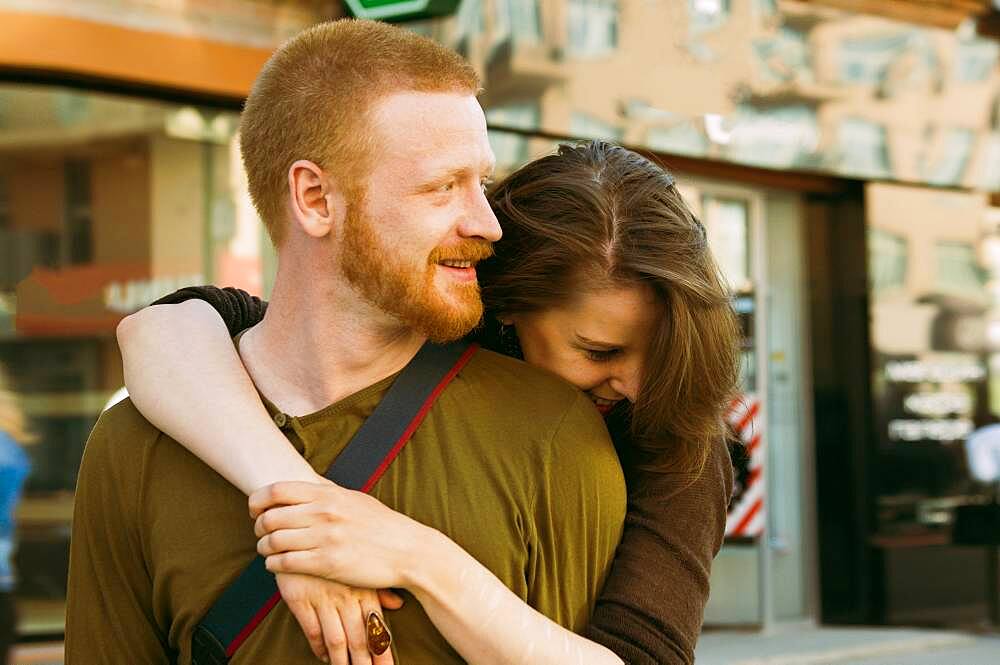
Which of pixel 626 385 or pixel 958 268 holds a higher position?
pixel 958 268

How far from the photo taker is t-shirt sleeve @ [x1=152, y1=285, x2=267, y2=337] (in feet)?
8.42

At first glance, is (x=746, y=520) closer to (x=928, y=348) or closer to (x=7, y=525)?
Answer: (x=928, y=348)

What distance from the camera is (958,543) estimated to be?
33.3ft

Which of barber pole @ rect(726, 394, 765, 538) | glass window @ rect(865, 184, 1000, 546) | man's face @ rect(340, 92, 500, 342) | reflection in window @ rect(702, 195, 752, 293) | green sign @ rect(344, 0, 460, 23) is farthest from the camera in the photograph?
glass window @ rect(865, 184, 1000, 546)

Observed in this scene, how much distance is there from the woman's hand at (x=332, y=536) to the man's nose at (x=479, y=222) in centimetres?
44

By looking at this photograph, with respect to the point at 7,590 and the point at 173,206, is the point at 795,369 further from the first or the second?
the point at 7,590

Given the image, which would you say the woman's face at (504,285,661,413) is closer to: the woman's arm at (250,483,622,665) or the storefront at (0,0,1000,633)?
the woman's arm at (250,483,622,665)

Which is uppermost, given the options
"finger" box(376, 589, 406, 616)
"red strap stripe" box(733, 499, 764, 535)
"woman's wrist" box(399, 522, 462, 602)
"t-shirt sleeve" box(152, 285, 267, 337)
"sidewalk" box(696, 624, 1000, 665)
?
"t-shirt sleeve" box(152, 285, 267, 337)

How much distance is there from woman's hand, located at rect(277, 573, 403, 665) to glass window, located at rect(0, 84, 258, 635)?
18.1ft

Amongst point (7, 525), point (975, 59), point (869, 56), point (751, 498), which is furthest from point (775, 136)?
point (7, 525)

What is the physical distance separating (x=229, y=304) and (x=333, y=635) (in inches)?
34.8

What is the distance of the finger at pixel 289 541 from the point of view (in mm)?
1879

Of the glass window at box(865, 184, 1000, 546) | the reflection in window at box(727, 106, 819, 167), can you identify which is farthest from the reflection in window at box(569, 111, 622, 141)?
the glass window at box(865, 184, 1000, 546)

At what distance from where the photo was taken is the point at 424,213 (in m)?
2.10
